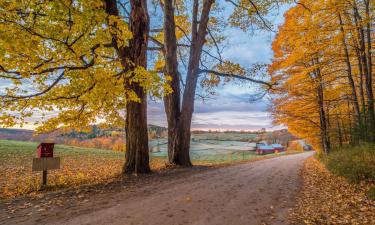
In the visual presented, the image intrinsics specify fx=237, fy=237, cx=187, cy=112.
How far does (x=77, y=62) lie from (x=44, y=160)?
3009 millimetres

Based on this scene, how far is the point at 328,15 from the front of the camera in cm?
1000

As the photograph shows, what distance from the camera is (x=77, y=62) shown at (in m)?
6.80

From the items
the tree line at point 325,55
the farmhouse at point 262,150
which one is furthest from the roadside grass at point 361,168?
the farmhouse at point 262,150

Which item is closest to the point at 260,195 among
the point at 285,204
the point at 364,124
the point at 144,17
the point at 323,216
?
the point at 285,204

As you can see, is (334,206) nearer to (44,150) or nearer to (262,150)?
(44,150)

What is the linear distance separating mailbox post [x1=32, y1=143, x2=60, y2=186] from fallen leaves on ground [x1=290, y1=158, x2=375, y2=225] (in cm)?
652

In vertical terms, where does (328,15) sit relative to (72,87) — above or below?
above

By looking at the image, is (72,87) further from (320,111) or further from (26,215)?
(320,111)

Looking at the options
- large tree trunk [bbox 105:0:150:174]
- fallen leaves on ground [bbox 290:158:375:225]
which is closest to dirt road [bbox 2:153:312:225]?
fallen leaves on ground [bbox 290:158:375:225]

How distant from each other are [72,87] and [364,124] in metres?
12.3

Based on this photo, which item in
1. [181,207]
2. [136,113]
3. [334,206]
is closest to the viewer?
[181,207]

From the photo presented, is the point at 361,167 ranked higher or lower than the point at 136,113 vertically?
lower

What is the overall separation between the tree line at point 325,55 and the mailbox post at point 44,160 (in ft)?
34.4

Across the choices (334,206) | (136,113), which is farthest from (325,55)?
(136,113)
